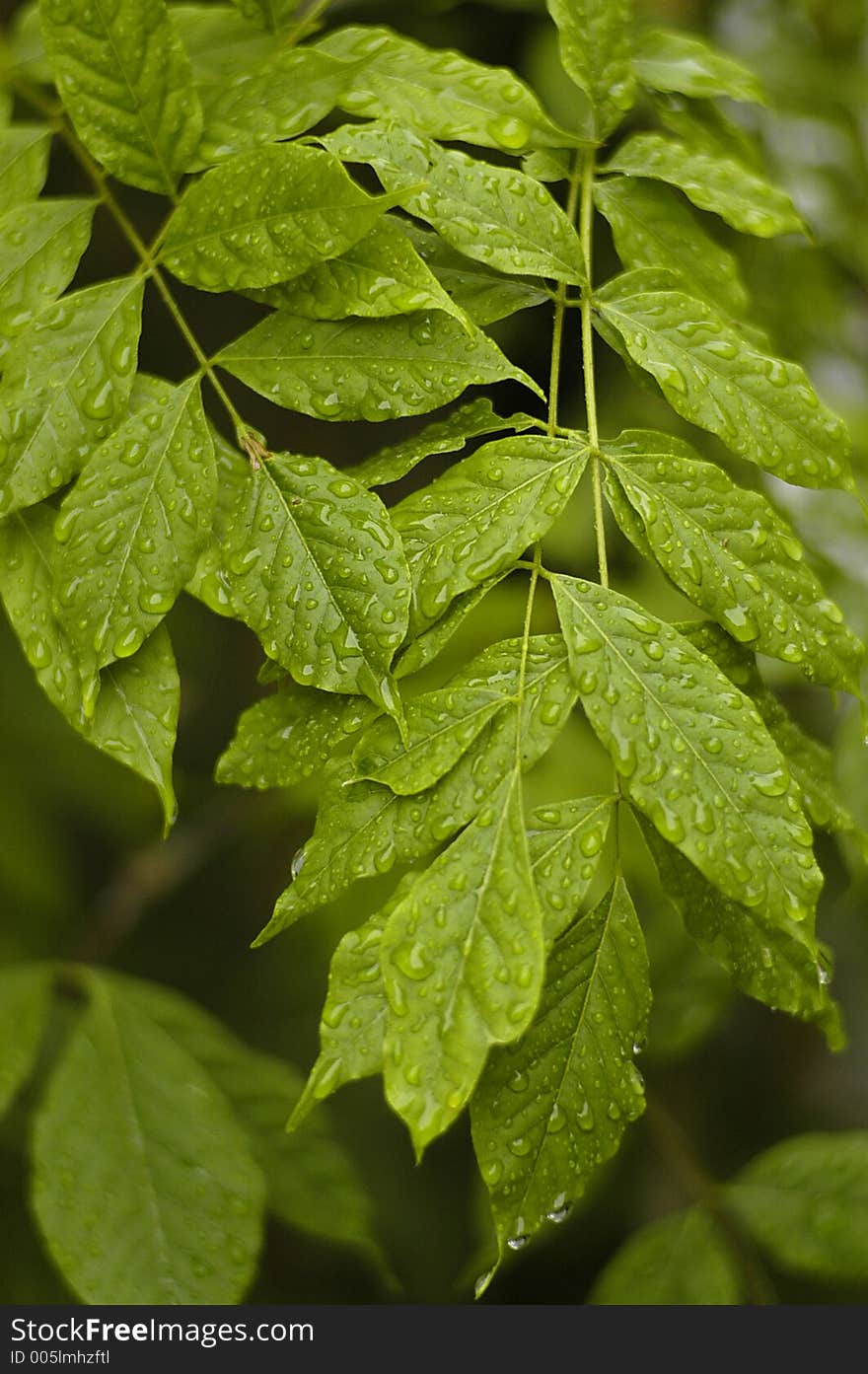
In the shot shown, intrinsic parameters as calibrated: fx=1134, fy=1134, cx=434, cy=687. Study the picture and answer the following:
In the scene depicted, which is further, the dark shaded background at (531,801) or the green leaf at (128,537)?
the dark shaded background at (531,801)

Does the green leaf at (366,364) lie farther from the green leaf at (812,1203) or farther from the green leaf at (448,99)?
the green leaf at (812,1203)

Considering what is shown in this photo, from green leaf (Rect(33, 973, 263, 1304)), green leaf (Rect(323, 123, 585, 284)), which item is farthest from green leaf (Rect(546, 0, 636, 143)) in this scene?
green leaf (Rect(33, 973, 263, 1304))

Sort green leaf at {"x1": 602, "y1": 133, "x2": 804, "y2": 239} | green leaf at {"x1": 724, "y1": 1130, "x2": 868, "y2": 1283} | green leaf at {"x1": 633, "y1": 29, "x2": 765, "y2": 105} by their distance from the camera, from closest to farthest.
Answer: green leaf at {"x1": 602, "y1": 133, "x2": 804, "y2": 239} → green leaf at {"x1": 633, "y1": 29, "x2": 765, "y2": 105} → green leaf at {"x1": 724, "y1": 1130, "x2": 868, "y2": 1283}

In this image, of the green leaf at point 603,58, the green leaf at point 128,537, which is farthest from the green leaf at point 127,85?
the green leaf at point 603,58

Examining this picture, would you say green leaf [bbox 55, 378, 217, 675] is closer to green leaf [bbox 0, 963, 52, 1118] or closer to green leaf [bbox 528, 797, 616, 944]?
green leaf [bbox 528, 797, 616, 944]

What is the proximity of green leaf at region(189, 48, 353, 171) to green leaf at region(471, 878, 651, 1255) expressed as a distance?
2.32 ft

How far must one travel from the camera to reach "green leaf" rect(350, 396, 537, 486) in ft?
2.96

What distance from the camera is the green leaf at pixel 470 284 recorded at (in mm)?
958

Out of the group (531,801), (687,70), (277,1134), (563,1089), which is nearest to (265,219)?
(687,70)

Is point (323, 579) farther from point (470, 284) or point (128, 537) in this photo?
point (470, 284)

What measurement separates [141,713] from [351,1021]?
0.30 metres

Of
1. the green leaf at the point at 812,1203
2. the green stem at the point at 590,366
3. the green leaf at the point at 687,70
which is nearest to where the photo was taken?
the green stem at the point at 590,366

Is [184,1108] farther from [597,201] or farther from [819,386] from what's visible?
[819,386]

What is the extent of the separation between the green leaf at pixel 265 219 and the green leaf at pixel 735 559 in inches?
10.8
